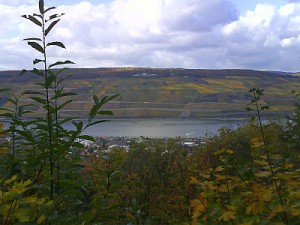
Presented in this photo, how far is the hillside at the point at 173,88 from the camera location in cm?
8994

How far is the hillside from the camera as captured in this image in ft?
295

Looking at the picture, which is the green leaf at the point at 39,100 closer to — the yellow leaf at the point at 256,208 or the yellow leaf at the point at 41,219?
the yellow leaf at the point at 41,219

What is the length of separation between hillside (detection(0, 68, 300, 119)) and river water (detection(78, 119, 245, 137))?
4404 mm

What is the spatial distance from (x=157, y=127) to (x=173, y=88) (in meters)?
36.9

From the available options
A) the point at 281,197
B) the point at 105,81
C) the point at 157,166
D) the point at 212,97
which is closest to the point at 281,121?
the point at 157,166

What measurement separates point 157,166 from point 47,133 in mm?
14753

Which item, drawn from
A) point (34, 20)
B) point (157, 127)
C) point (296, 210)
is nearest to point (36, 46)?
point (34, 20)

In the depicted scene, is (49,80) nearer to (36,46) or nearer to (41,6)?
(36,46)

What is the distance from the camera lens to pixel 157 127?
250 ft

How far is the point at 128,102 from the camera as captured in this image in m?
102

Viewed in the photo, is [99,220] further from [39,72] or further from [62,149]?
[39,72]

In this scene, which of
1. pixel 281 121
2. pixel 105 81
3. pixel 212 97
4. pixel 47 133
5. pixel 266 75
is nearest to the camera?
pixel 47 133

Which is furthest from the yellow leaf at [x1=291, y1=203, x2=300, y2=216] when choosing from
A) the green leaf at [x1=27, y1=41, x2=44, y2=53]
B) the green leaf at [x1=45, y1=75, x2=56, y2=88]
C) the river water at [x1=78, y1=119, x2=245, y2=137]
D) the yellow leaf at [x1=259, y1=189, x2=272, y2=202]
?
the river water at [x1=78, y1=119, x2=245, y2=137]

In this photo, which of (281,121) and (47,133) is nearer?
(47,133)
